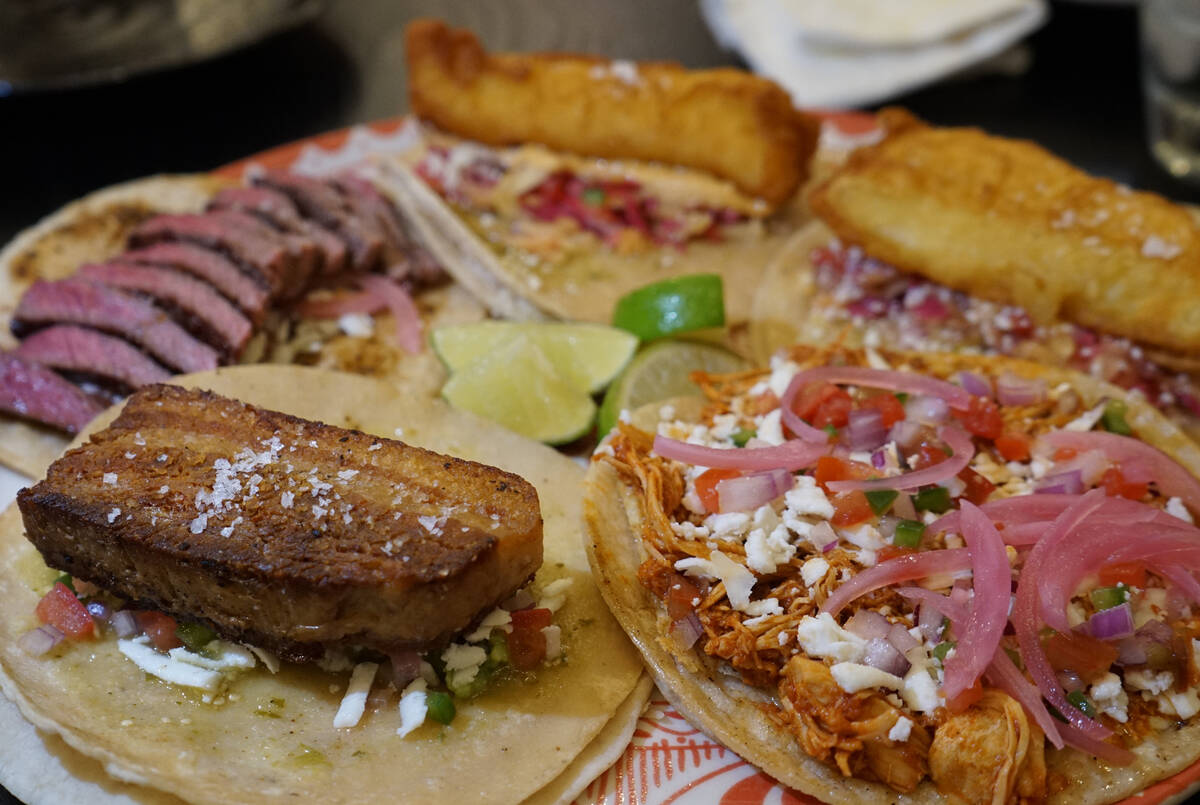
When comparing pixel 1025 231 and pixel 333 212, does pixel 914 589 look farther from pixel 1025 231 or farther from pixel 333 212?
pixel 333 212

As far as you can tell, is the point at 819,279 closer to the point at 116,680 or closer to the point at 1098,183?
the point at 1098,183

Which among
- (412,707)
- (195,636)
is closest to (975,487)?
(412,707)

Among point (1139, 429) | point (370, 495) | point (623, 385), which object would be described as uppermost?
point (370, 495)

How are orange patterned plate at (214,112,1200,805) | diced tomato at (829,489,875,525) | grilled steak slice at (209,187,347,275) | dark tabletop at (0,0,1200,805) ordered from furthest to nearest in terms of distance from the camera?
dark tabletop at (0,0,1200,805)
grilled steak slice at (209,187,347,275)
diced tomato at (829,489,875,525)
orange patterned plate at (214,112,1200,805)

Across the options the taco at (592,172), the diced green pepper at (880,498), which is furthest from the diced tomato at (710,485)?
the taco at (592,172)

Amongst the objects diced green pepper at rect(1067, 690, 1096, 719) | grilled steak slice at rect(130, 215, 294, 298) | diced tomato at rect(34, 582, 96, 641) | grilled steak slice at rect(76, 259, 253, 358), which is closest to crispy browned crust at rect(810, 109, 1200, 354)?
diced green pepper at rect(1067, 690, 1096, 719)

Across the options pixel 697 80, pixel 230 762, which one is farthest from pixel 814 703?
pixel 697 80

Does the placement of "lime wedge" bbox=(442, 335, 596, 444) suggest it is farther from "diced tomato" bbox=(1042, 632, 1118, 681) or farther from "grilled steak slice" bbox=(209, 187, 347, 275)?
"diced tomato" bbox=(1042, 632, 1118, 681)
